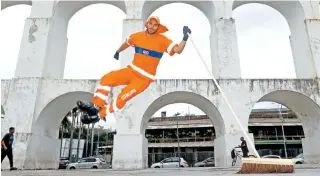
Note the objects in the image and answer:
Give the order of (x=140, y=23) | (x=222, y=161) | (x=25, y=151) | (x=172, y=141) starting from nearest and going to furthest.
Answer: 1. (x=25, y=151)
2. (x=222, y=161)
3. (x=140, y=23)
4. (x=172, y=141)

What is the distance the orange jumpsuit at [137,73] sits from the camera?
4.90 metres

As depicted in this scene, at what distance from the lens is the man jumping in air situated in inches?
192

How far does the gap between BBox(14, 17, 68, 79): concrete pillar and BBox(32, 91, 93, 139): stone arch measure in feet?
4.34

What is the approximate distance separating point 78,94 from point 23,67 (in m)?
2.67

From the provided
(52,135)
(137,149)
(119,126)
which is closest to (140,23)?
(119,126)

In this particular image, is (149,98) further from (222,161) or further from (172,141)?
(172,141)

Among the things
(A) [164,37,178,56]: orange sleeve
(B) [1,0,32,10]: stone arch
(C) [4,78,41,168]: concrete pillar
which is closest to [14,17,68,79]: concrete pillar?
(C) [4,78,41,168]: concrete pillar

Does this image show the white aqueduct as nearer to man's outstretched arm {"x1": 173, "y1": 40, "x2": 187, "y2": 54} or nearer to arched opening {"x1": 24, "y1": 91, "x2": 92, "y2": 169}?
arched opening {"x1": 24, "y1": 91, "x2": 92, "y2": 169}

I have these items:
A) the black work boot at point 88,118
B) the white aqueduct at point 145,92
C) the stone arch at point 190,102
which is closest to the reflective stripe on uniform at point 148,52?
the black work boot at point 88,118

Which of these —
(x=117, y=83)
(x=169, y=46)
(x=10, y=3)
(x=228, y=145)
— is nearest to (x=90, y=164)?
(x=10, y=3)

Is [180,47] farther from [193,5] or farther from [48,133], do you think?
[48,133]

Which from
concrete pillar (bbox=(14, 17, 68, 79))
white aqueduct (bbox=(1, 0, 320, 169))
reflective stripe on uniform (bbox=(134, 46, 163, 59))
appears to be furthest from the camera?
concrete pillar (bbox=(14, 17, 68, 79))

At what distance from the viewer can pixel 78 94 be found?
13.6 metres

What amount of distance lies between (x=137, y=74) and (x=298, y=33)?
40.8ft
